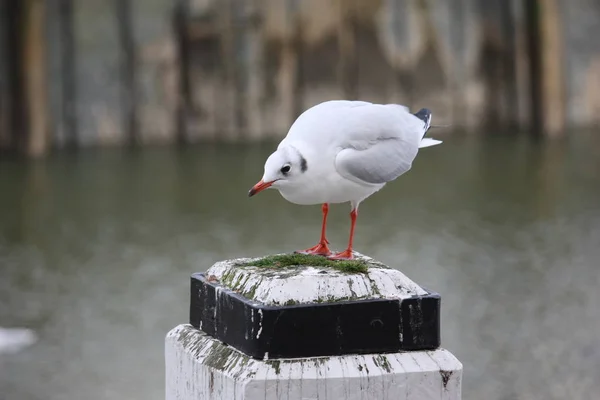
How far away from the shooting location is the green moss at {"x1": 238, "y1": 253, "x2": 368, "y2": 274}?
1.98 m

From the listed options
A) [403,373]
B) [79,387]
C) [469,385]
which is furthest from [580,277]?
[403,373]

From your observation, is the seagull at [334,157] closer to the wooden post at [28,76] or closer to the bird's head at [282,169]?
the bird's head at [282,169]

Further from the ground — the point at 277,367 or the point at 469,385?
the point at 277,367

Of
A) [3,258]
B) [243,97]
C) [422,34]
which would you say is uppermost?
[422,34]

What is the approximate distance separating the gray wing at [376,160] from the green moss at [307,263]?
498 mm

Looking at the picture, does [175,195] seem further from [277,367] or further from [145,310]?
[277,367]

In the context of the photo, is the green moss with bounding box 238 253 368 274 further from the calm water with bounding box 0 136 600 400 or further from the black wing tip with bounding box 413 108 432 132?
the calm water with bounding box 0 136 600 400

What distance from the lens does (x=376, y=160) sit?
2758mm

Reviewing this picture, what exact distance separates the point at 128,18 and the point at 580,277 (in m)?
4.18

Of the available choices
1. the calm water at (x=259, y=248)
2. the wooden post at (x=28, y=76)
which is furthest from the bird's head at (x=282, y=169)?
the wooden post at (x=28, y=76)

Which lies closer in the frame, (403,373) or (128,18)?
(403,373)

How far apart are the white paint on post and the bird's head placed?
65cm

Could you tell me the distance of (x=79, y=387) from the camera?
5988 millimetres

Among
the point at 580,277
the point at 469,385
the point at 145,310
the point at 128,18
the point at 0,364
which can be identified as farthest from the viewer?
the point at 128,18
